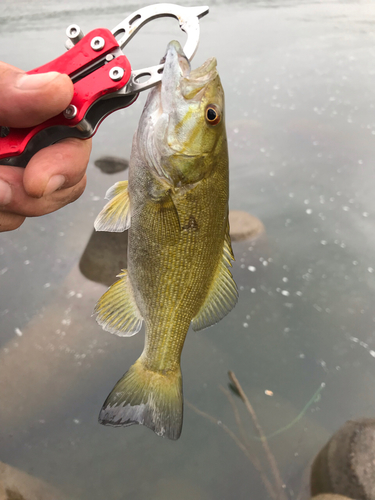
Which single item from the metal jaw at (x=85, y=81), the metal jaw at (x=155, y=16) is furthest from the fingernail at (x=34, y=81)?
the metal jaw at (x=155, y=16)

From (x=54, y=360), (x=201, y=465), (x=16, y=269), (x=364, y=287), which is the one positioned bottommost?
(x=201, y=465)

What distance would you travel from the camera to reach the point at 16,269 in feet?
10.6

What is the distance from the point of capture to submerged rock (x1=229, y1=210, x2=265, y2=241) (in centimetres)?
352

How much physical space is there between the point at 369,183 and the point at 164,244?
3.59 meters

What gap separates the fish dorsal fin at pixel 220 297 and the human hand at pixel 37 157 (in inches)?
26.8

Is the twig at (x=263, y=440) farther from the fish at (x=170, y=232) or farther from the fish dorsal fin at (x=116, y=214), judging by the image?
the fish dorsal fin at (x=116, y=214)

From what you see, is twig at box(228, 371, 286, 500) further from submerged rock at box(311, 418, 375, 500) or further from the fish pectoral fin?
the fish pectoral fin

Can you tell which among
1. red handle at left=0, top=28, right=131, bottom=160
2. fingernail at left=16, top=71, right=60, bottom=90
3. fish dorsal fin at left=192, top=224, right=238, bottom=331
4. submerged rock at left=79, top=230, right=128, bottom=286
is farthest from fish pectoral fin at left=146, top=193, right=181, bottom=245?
submerged rock at left=79, top=230, right=128, bottom=286

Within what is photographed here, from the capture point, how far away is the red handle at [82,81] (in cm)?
117

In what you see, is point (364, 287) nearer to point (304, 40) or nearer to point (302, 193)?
point (302, 193)

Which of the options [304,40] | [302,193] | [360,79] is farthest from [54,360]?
[304,40]

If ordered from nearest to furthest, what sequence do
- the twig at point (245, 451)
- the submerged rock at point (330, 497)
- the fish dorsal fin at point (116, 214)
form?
the fish dorsal fin at point (116, 214) → the submerged rock at point (330, 497) → the twig at point (245, 451)

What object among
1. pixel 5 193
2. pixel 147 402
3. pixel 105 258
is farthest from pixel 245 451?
pixel 5 193

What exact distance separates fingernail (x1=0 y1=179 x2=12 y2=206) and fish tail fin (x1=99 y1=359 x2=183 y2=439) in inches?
33.0
